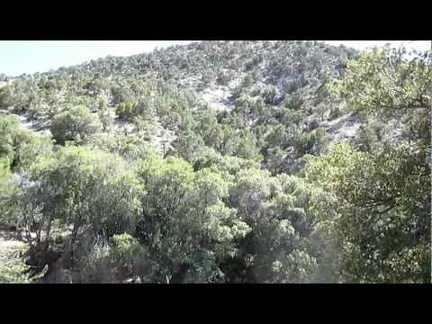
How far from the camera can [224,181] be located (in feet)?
35.1

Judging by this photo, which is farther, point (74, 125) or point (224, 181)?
point (74, 125)

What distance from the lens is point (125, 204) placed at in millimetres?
9703

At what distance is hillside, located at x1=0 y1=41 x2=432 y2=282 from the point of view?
446 cm

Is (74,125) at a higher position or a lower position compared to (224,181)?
lower

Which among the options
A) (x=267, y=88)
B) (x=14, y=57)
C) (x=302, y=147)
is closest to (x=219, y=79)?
(x=267, y=88)

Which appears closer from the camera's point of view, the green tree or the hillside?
the hillside

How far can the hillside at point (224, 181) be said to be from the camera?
446 cm

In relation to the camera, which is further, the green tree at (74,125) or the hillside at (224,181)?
the green tree at (74,125)
